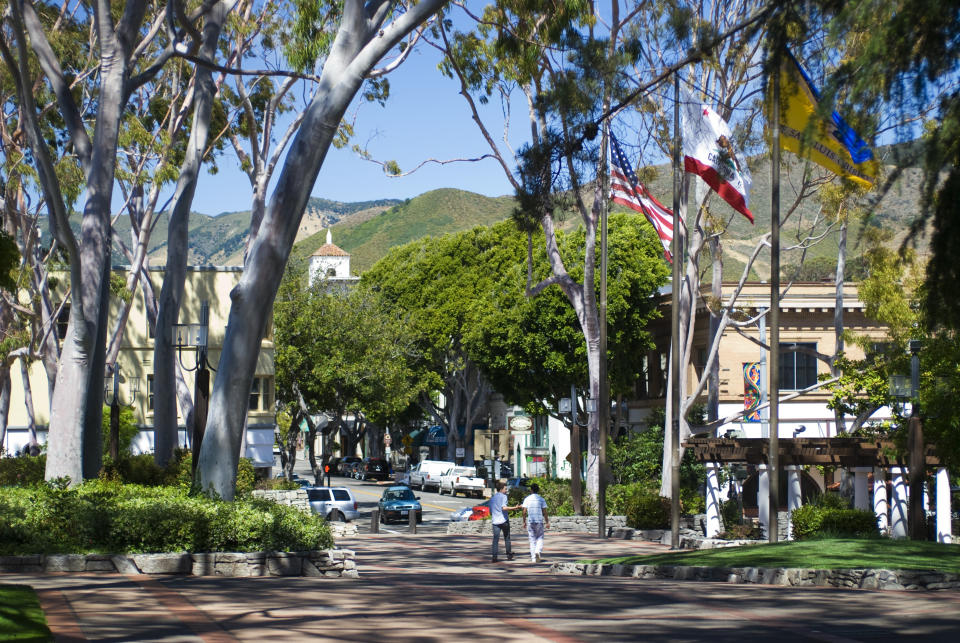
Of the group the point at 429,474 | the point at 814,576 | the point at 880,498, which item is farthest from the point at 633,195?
the point at 429,474

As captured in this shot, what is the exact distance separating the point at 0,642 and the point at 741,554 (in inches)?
500

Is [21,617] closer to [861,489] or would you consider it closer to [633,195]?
[633,195]

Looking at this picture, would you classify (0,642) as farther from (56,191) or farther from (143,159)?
(143,159)

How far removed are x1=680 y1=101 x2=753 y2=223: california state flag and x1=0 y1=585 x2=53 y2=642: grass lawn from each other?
17.6 m

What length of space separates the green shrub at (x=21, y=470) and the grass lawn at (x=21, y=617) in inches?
699

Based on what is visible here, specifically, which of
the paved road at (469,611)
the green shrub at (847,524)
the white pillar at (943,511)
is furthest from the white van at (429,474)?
the paved road at (469,611)

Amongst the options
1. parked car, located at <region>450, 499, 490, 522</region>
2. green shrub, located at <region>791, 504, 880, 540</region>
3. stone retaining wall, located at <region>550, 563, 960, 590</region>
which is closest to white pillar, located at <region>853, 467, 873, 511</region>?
green shrub, located at <region>791, 504, 880, 540</region>

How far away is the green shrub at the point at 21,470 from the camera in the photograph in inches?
1109

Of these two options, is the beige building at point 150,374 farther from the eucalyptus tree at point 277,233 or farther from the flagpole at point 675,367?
the eucalyptus tree at point 277,233

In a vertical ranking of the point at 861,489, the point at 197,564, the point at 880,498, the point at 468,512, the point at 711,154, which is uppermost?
the point at 711,154

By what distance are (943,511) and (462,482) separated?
37.1 meters

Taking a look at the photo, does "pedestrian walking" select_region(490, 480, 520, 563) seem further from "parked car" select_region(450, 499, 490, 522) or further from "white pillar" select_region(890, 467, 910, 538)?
"parked car" select_region(450, 499, 490, 522)

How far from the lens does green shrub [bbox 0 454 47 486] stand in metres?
28.2

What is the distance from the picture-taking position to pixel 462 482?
201 ft
